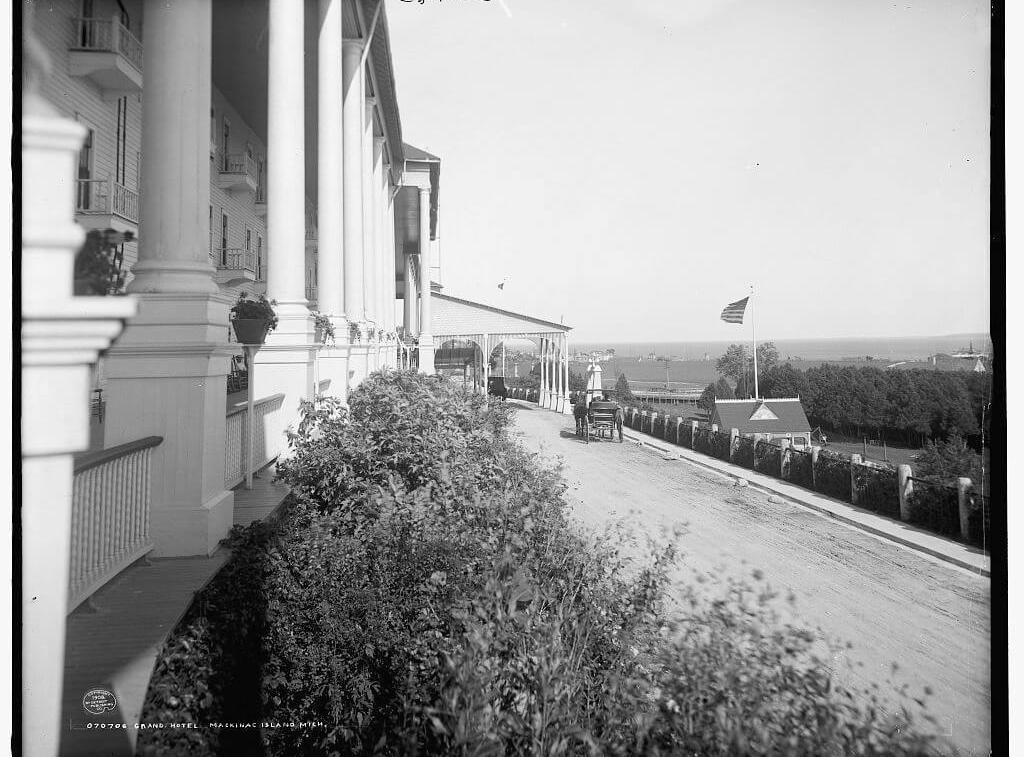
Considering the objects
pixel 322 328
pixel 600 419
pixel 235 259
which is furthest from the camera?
pixel 235 259

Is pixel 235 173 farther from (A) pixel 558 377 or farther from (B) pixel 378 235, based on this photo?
(A) pixel 558 377

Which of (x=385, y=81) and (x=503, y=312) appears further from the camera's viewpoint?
(x=503, y=312)

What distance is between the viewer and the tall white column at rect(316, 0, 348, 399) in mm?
9164

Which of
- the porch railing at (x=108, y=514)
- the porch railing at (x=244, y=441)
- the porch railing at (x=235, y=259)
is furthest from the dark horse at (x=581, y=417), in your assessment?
the porch railing at (x=108, y=514)

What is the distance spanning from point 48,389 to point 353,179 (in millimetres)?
9425

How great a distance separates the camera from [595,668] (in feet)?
9.77

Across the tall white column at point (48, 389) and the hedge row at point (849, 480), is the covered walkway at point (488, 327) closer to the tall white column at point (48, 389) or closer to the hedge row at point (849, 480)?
the hedge row at point (849, 480)

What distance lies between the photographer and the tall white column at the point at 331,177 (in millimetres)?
9164

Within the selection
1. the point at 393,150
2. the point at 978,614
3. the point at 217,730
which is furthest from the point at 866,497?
the point at 393,150

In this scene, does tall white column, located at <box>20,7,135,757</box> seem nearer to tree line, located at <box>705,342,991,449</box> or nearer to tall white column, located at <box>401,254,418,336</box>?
tree line, located at <box>705,342,991,449</box>

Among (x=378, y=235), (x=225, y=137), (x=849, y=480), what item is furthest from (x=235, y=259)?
(x=849, y=480)

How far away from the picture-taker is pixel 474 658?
260cm

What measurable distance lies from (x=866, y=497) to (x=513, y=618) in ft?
15.6

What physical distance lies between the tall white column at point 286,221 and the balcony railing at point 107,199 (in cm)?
487
